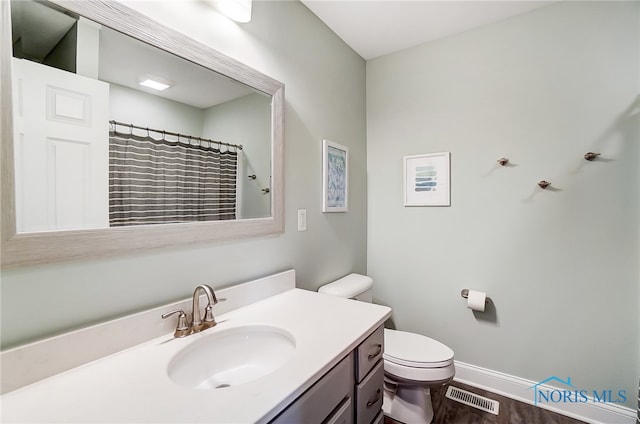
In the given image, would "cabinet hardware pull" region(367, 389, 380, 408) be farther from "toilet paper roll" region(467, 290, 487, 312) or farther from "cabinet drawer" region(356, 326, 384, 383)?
"toilet paper roll" region(467, 290, 487, 312)

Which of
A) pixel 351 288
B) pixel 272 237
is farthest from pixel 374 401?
pixel 272 237

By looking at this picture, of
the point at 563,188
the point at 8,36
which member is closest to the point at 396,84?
the point at 563,188

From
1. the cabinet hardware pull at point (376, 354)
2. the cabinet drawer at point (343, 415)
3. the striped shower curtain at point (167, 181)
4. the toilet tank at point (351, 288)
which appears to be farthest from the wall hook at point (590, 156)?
the striped shower curtain at point (167, 181)

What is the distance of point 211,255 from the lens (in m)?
1.13

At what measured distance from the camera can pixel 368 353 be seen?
1.03 metres

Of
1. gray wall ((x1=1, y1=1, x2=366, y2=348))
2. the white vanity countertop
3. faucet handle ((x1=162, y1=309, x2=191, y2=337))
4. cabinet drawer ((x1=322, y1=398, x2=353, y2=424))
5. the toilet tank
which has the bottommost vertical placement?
cabinet drawer ((x1=322, y1=398, x2=353, y2=424))

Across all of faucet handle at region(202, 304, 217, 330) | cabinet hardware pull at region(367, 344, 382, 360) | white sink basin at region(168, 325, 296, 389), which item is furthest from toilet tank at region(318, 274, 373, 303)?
faucet handle at region(202, 304, 217, 330)

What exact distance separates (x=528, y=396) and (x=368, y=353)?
1.47 metres

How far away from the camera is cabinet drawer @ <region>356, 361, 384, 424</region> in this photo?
99cm

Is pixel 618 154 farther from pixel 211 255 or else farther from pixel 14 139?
pixel 14 139

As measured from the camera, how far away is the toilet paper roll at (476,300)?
177 centimetres

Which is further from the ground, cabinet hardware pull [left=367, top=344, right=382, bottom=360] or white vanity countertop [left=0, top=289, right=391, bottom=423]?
white vanity countertop [left=0, top=289, right=391, bottom=423]

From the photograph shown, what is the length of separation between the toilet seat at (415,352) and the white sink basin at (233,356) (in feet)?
2.61

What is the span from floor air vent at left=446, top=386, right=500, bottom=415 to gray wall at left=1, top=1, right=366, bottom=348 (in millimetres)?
1008
